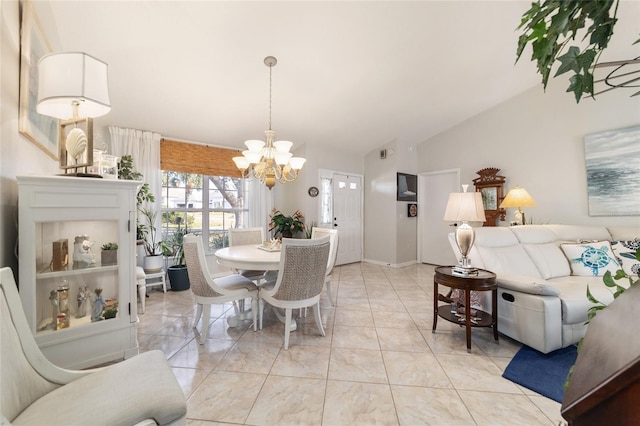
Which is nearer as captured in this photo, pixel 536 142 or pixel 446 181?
pixel 536 142

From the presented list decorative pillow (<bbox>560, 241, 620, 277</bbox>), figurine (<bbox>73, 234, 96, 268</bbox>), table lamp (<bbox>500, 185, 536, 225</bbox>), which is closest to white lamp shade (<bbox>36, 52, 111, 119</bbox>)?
figurine (<bbox>73, 234, 96, 268</bbox>)

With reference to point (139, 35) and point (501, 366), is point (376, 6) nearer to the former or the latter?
point (139, 35)

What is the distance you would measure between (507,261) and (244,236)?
309cm

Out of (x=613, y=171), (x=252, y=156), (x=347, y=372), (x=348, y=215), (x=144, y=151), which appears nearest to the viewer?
(x=347, y=372)

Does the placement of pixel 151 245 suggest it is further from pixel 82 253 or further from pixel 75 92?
pixel 75 92

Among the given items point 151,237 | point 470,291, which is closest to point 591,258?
point 470,291

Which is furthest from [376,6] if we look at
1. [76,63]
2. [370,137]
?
[370,137]

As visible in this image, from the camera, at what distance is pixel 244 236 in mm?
3568

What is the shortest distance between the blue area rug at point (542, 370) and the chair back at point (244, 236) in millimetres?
2973

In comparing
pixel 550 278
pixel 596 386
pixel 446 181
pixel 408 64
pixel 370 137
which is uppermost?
pixel 408 64

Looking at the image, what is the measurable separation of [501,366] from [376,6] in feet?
10.6

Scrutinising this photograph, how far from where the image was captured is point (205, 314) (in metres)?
2.27

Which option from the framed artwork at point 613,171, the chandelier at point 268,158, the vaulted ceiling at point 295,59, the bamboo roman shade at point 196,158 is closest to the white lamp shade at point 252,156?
the chandelier at point 268,158

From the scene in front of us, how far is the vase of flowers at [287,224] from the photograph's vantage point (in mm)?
4762
